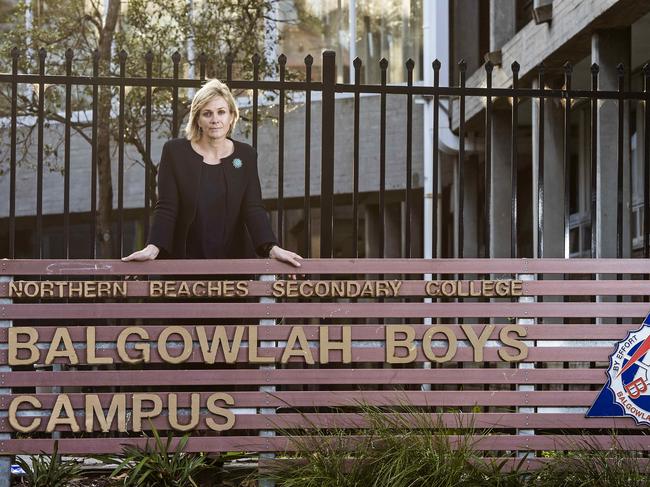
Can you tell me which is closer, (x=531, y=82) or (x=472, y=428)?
(x=472, y=428)

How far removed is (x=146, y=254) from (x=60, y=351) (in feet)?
2.32

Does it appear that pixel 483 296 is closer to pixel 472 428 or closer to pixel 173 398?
pixel 472 428

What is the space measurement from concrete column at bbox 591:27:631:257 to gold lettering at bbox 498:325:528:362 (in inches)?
151

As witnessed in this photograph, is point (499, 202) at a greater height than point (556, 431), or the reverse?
point (499, 202)

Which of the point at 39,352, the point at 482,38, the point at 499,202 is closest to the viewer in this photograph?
the point at 39,352

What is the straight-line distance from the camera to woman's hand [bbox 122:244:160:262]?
261 inches

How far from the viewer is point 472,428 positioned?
22.0 ft

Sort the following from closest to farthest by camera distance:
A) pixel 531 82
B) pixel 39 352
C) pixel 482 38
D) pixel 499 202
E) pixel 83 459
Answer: pixel 39 352
pixel 83 459
pixel 531 82
pixel 499 202
pixel 482 38

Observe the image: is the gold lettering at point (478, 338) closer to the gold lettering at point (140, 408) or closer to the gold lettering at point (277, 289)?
the gold lettering at point (277, 289)

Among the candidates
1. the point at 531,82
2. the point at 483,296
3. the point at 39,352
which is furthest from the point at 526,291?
the point at 531,82

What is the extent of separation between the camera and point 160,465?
6.45 meters

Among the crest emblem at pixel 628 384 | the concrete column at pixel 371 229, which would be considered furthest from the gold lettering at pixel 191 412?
the concrete column at pixel 371 229

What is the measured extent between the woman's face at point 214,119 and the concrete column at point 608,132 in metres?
4.61

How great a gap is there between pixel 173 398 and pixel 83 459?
913mm
